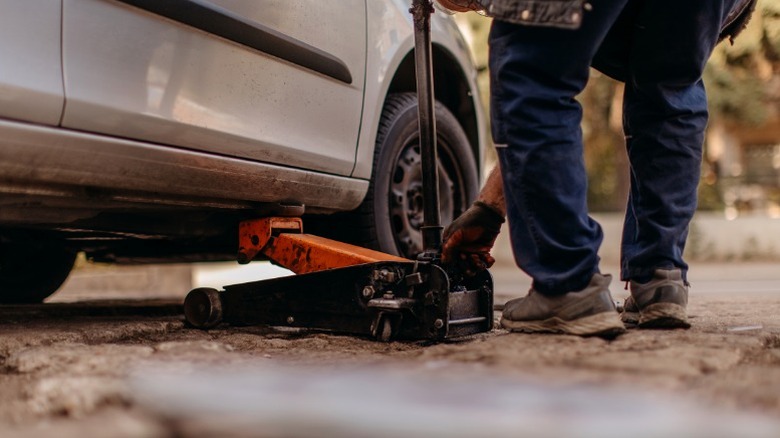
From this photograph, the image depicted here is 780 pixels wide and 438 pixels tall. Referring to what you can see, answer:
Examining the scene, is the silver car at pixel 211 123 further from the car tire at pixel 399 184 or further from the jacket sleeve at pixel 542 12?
the jacket sleeve at pixel 542 12

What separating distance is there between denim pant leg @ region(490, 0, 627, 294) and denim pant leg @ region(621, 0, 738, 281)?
0.31 meters

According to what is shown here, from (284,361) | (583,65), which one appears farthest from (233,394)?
(583,65)

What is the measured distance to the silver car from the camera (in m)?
1.75

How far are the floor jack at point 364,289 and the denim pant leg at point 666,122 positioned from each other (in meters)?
0.46

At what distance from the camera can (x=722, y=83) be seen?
1190 centimetres

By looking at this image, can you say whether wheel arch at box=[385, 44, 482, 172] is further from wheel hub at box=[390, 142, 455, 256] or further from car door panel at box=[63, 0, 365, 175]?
car door panel at box=[63, 0, 365, 175]

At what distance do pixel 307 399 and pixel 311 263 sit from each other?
126cm

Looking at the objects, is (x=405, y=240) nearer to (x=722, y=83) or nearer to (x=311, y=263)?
(x=311, y=263)

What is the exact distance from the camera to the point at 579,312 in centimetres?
176

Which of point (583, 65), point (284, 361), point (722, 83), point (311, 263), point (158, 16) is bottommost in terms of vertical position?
point (284, 361)

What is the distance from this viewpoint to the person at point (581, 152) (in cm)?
172

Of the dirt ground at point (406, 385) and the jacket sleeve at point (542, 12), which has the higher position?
the jacket sleeve at point (542, 12)

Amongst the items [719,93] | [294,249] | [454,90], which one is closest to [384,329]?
[294,249]

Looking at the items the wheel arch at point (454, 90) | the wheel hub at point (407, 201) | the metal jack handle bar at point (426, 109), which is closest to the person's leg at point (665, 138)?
the metal jack handle bar at point (426, 109)
